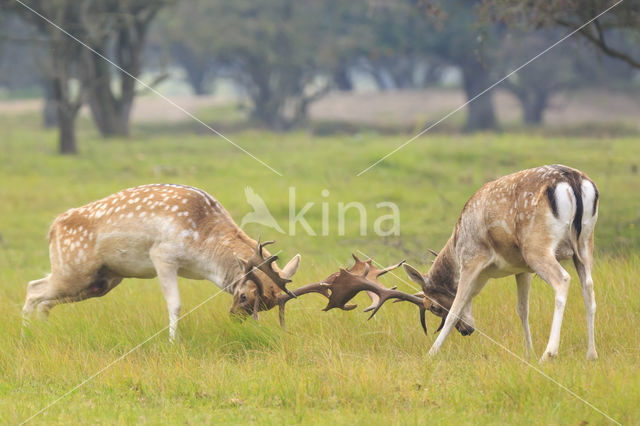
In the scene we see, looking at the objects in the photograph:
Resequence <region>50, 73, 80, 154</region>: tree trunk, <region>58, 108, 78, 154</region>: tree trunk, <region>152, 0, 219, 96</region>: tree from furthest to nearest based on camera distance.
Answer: <region>152, 0, 219, 96</region>: tree < <region>58, 108, 78, 154</region>: tree trunk < <region>50, 73, 80, 154</region>: tree trunk

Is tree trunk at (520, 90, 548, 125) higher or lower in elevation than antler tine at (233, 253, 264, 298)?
lower

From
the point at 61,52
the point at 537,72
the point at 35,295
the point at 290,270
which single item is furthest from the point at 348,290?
the point at 537,72

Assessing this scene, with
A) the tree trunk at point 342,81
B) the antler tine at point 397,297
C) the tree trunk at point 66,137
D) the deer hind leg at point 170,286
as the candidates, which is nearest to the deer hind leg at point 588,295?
the antler tine at point 397,297

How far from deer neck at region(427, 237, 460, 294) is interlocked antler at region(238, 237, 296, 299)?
1.33 m

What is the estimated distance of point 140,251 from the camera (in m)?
7.86

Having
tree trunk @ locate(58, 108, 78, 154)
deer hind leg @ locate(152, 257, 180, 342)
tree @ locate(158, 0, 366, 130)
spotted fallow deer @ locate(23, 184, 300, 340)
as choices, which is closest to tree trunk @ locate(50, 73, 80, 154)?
tree trunk @ locate(58, 108, 78, 154)

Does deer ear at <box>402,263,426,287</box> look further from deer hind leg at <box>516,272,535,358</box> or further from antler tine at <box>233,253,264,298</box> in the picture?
antler tine at <box>233,253,264,298</box>

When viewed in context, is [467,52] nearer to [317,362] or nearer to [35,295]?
[35,295]

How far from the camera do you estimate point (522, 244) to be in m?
6.88

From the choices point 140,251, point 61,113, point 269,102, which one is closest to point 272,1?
point 269,102

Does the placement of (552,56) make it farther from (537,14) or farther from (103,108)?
(537,14)

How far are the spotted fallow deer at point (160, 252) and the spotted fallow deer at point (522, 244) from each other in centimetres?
133

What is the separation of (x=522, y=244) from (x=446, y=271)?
1.09 m

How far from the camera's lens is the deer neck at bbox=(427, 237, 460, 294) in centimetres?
777
